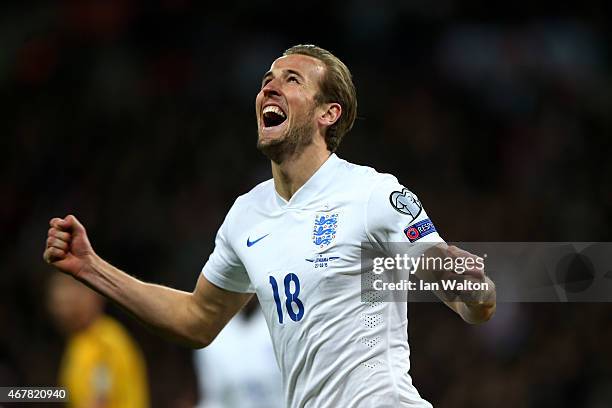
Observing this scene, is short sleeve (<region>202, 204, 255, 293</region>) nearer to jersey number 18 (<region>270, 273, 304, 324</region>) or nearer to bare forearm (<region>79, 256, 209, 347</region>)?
bare forearm (<region>79, 256, 209, 347</region>)

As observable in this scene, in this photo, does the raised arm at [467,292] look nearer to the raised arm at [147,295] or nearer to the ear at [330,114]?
the ear at [330,114]

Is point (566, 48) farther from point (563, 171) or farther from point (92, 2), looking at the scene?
point (92, 2)

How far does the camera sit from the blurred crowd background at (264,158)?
965cm

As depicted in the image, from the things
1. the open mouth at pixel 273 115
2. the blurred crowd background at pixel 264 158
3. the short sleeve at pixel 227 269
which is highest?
the blurred crowd background at pixel 264 158

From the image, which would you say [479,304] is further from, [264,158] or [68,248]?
[264,158]

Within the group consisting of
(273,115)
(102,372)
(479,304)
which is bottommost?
(102,372)

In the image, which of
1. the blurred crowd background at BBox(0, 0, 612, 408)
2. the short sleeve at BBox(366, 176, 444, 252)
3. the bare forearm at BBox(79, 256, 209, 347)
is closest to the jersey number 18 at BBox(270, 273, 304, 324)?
the short sleeve at BBox(366, 176, 444, 252)

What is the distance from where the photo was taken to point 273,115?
4.51 metres

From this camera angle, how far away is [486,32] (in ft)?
38.0

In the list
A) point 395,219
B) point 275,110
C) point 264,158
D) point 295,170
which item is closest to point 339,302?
point 395,219

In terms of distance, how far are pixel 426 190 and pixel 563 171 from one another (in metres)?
1.35

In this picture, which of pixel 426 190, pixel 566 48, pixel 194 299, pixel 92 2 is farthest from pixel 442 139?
pixel 194 299

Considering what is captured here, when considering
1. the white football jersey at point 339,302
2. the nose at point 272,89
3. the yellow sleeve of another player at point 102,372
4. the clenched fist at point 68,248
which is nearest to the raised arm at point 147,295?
the clenched fist at point 68,248

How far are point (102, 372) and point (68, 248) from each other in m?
3.10
